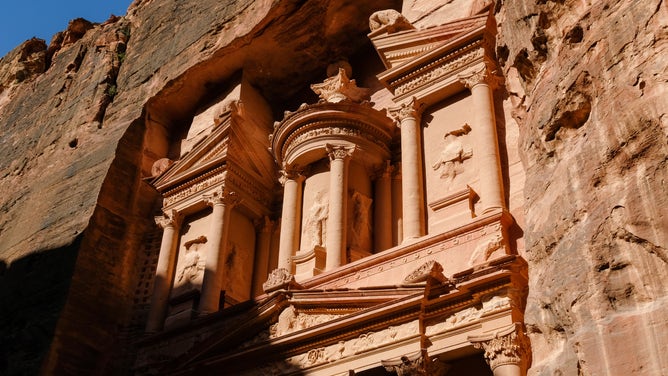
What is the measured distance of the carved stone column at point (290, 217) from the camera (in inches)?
501

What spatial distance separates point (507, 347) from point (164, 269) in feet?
25.2

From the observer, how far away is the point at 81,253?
14.8m

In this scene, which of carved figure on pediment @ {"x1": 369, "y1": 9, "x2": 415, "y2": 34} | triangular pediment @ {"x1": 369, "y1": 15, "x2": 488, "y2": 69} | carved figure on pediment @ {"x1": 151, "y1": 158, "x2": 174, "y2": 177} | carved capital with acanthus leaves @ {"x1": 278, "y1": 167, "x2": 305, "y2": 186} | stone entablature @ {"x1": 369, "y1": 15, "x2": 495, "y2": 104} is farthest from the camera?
carved figure on pediment @ {"x1": 151, "y1": 158, "x2": 174, "y2": 177}

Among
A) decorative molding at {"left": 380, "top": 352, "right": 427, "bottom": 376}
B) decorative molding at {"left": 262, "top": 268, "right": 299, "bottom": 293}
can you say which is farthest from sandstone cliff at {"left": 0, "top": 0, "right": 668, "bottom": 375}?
decorative molding at {"left": 262, "top": 268, "right": 299, "bottom": 293}

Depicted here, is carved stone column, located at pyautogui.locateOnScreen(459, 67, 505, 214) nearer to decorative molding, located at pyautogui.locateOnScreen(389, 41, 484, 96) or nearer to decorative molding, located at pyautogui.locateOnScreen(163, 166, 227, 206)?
decorative molding, located at pyautogui.locateOnScreen(389, 41, 484, 96)

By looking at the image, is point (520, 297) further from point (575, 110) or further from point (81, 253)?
point (81, 253)

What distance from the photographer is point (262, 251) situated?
48.3ft

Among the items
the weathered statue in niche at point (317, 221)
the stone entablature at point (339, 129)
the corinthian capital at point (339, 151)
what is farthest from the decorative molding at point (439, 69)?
the weathered statue in niche at point (317, 221)

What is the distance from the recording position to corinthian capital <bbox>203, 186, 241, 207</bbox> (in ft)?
47.3

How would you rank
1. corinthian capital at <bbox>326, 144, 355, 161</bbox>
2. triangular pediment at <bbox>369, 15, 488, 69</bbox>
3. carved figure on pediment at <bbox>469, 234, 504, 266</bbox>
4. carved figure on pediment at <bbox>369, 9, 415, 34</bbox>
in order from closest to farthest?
1. carved figure on pediment at <bbox>469, 234, 504, 266</bbox>
2. triangular pediment at <bbox>369, 15, 488, 69</bbox>
3. corinthian capital at <bbox>326, 144, 355, 161</bbox>
4. carved figure on pediment at <bbox>369, 9, 415, 34</bbox>

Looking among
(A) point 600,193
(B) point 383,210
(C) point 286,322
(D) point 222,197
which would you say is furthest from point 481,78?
(A) point 600,193

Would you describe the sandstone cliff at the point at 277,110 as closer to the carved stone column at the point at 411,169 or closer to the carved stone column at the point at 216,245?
the carved stone column at the point at 216,245

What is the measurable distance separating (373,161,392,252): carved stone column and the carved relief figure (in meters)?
0.13

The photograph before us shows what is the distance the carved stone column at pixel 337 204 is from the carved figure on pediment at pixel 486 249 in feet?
8.13
